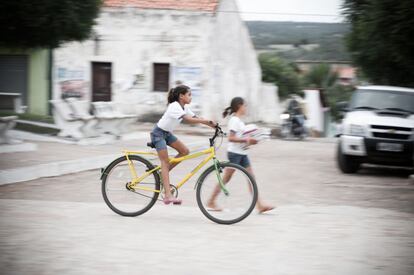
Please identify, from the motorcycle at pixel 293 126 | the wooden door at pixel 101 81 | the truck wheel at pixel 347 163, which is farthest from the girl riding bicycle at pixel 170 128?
the wooden door at pixel 101 81

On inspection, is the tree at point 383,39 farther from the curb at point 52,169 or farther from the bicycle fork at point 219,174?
the bicycle fork at point 219,174

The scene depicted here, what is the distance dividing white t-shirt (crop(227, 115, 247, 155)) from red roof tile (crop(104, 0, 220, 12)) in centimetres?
1968

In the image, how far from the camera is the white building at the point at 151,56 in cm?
2692

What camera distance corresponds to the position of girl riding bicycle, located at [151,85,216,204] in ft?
24.3

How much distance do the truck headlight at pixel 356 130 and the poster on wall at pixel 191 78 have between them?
47.4ft

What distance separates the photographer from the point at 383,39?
14.7 m

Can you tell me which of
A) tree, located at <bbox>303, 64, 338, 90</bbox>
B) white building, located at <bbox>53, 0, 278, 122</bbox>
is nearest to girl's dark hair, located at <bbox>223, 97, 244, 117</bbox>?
white building, located at <bbox>53, 0, 278, 122</bbox>

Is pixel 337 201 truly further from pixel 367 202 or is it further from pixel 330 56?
pixel 330 56

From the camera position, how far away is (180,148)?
761 centimetres

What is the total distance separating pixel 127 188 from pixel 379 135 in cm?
649

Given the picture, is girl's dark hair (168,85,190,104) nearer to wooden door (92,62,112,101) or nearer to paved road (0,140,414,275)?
paved road (0,140,414,275)

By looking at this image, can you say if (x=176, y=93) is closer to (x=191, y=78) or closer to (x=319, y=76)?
(x=191, y=78)

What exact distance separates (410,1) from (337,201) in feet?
18.5

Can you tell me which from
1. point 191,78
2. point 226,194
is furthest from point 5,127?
point 191,78
